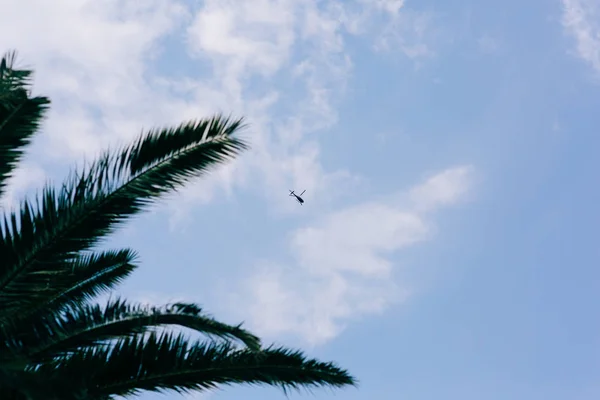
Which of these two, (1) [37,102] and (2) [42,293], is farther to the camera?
(1) [37,102]

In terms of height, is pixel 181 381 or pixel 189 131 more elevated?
pixel 189 131

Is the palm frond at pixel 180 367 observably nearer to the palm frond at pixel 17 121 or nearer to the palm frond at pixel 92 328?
the palm frond at pixel 92 328

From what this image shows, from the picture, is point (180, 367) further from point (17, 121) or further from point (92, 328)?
point (17, 121)

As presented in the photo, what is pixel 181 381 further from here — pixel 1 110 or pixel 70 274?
pixel 1 110

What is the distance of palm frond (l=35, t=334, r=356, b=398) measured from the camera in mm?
7148

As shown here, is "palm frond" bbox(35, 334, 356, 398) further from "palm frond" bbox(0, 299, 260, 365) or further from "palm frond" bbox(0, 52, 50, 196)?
"palm frond" bbox(0, 52, 50, 196)

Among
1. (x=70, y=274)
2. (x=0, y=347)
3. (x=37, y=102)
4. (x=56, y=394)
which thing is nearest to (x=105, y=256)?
(x=70, y=274)

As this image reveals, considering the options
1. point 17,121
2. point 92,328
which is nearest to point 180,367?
point 92,328

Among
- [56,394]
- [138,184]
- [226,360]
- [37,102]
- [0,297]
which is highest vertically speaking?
[37,102]

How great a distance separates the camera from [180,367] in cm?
748

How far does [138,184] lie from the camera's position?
7.41 metres

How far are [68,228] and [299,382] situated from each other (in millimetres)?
2847

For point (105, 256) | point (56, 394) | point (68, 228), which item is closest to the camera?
point (56, 394)

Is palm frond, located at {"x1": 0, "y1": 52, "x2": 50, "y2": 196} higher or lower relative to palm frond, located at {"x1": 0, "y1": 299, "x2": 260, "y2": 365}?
higher
